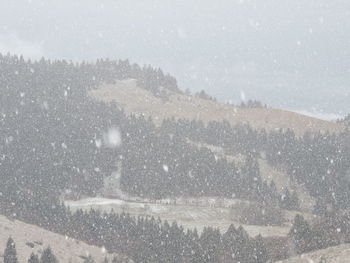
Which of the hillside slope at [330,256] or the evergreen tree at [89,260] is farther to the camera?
the evergreen tree at [89,260]

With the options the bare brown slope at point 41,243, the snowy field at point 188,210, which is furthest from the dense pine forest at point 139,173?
the snowy field at point 188,210

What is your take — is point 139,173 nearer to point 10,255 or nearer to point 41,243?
point 41,243

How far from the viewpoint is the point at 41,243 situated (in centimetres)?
8119

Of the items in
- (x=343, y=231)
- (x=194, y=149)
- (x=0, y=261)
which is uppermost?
(x=194, y=149)

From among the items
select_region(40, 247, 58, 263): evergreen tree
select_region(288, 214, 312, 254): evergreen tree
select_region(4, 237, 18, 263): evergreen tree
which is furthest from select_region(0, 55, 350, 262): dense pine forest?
select_region(4, 237, 18, 263): evergreen tree

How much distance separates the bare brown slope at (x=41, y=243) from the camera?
76.6m

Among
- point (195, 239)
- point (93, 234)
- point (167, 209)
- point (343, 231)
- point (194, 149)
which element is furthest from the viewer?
point (194, 149)

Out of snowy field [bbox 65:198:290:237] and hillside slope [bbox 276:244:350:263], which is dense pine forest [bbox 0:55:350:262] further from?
hillside slope [bbox 276:244:350:263]

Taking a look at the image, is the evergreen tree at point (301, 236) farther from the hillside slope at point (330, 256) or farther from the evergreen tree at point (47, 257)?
the evergreen tree at point (47, 257)

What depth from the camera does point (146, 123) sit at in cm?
19762

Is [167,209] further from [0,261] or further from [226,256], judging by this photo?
[0,261]

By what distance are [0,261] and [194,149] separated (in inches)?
4532

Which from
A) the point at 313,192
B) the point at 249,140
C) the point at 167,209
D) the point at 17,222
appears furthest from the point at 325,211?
the point at 17,222

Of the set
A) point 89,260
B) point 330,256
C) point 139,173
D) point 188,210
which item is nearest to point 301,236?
point 330,256
